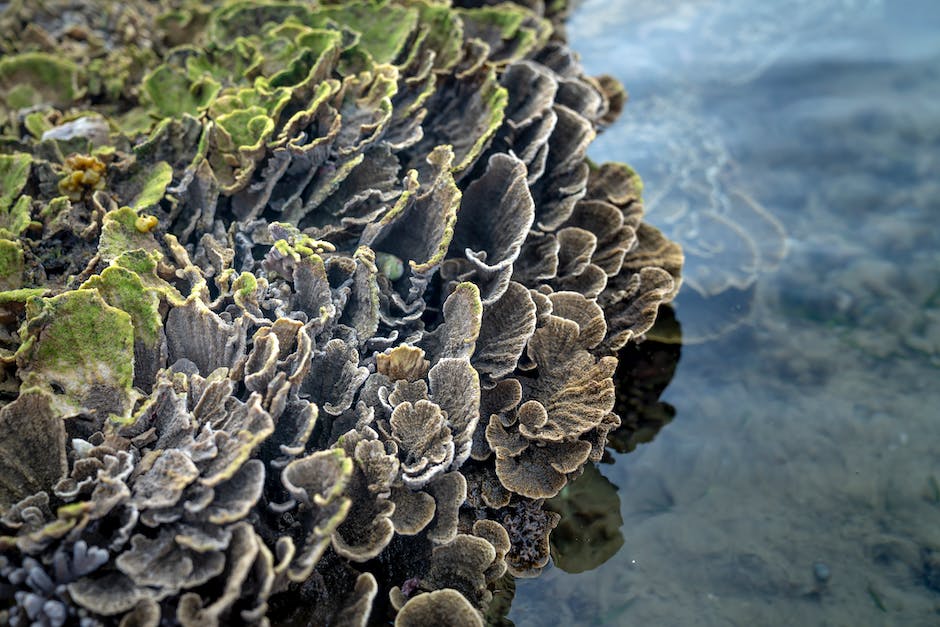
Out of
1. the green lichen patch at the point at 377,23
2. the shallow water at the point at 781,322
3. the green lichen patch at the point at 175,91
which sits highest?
the green lichen patch at the point at 377,23

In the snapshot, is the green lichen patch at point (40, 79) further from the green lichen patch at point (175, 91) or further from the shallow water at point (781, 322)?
the shallow water at point (781, 322)

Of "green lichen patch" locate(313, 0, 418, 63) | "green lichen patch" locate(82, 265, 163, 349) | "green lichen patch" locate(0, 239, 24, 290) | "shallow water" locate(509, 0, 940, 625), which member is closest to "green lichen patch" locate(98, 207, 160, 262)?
"green lichen patch" locate(82, 265, 163, 349)

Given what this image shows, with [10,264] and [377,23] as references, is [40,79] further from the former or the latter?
[377,23]

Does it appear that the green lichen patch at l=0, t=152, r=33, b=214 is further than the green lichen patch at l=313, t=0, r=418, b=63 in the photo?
No

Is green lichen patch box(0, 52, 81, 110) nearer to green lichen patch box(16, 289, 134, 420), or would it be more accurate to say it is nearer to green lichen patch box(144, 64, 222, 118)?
green lichen patch box(144, 64, 222, 118)

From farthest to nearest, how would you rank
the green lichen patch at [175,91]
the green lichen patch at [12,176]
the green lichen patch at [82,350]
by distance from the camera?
the green lichen patch at [175,91] < the green lichen patch at [12,176] < the green lichen patch at [82,350]

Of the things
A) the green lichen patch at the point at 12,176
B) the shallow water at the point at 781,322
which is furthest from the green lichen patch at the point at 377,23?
the shallow water at the point at 781,322

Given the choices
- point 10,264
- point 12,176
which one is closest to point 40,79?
point 12,176
